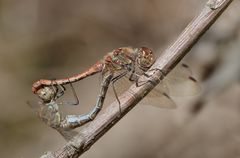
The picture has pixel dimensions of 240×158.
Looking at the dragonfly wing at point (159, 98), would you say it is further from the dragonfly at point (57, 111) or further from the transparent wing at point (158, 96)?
the dragonfly at point (57, 111)

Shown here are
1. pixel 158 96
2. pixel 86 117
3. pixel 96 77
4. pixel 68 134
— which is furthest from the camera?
pixel 96 77

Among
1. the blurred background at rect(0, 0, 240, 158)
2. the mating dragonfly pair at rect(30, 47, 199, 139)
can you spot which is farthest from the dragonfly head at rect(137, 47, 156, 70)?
the blurred background at rect(0, 0, 240, 158)

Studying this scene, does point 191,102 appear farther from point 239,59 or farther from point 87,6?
point 87,6

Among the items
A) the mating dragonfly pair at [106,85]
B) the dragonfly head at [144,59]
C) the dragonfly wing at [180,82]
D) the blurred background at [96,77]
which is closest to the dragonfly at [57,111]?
the mating dragonfly pair at [106,85]

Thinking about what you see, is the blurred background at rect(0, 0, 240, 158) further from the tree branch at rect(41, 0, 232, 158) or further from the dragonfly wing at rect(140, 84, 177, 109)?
the tree branch at rect(41, 0, 232, 158)

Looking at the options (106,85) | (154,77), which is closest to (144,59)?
(106,85)

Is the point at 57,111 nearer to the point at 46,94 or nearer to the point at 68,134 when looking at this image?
the point at 46,94
